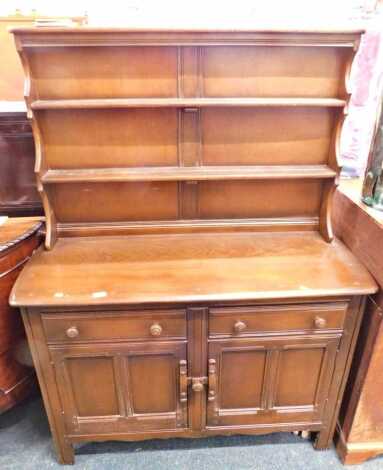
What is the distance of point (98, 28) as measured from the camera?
1.11 meters

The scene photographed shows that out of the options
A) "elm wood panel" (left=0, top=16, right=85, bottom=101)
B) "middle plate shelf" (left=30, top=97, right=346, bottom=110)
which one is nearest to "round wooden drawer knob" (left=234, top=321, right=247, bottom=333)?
"middle plate shelf" (left=30, top=97, right=346, bottom=110)

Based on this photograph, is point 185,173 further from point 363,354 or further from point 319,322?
point 363,354

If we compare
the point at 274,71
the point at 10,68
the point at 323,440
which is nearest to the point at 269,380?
the point at 323,440

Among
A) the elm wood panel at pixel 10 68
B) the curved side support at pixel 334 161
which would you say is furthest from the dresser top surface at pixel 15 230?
the curved side support at pixel 334 161

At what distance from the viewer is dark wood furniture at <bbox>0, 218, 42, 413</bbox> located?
128cm

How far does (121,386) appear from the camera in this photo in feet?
4.25

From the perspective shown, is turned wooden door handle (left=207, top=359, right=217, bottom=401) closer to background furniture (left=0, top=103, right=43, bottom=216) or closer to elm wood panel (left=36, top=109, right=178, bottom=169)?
elm wood panel (left=36, top=109, right=178, bottom=169)

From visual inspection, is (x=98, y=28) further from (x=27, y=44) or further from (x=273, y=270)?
(x=273, y=270)

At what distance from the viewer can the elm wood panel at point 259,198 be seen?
1.43 m

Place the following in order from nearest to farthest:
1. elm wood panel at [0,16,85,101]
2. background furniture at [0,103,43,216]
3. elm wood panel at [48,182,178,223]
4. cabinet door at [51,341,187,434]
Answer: cabinet door at [51,341,187,434], elm wood panel at [48,182,178,223], background furniture at [0,103,43,216], elm wood panel at [0,16,85,101]

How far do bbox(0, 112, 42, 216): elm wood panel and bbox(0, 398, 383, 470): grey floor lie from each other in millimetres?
1027

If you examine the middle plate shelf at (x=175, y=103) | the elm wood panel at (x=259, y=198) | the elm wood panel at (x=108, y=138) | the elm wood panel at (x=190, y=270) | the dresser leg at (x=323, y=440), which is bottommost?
the dresser leg at (x=323, y=440)

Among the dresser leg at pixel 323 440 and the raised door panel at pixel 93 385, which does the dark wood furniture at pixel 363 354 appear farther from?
the raised door panel at pixel 93 385

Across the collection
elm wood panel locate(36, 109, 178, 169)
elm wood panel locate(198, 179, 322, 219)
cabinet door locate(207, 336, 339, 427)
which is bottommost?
cabinet door locate(207, 336, 339, 427)
